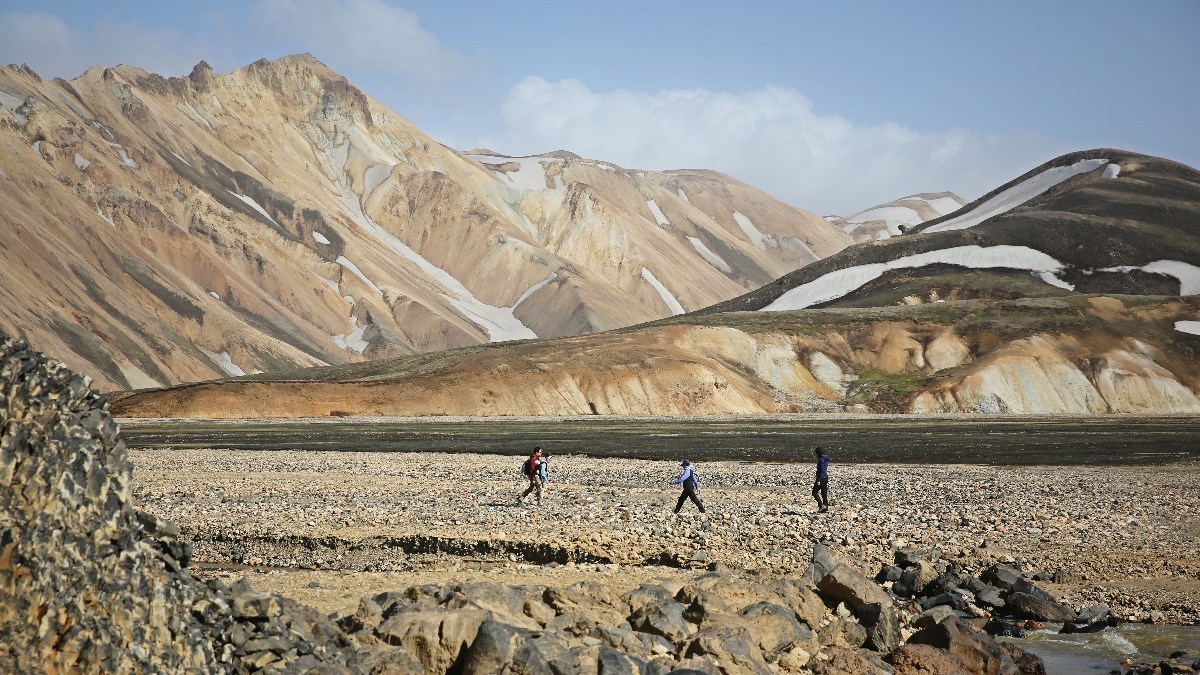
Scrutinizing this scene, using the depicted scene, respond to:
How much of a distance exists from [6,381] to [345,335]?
153m

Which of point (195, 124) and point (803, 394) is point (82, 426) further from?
point (195, 124)

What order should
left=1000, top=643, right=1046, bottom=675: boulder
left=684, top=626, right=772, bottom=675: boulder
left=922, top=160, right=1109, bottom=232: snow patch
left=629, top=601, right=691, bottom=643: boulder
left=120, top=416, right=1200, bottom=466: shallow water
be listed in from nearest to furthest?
left=684, top=626, right=772, bottom=675: boulder, left=629, top=601, right=691, bottom=643: boulder, left=1000, top=643, right=1046, bottom=675: boulder, left=120, top=416, right=1200, bottom=466: shallow water, left=922, top=160, right=1109, bottom=232: snow patch

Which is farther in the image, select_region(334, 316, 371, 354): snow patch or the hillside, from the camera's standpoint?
select_region(334, 316, 371, 354): snow patch

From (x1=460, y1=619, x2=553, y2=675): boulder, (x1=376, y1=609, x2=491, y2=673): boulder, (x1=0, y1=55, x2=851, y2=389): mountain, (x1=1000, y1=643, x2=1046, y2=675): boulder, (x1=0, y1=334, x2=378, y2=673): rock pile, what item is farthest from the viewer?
(x1=0, y1=55, x2=851, y2=389): mountain

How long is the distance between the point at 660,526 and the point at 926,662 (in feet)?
33.4

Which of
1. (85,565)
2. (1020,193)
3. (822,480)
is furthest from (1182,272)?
(85,565)

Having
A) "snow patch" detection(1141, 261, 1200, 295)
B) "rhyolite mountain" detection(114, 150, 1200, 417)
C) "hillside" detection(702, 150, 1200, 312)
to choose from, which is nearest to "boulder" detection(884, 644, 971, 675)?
"rhyolite mountain" detection(114, 150, 1200, 417)

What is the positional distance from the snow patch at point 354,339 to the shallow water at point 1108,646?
145 metres

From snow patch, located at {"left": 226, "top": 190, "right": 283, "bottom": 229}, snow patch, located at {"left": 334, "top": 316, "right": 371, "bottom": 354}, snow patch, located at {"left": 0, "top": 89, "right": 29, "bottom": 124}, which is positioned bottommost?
snow patch, located at {"left": 334, "top": 316, "right": 371, "bottom": 354}

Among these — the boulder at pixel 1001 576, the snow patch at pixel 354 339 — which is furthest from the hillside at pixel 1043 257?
the boulder at pixel 1001 576

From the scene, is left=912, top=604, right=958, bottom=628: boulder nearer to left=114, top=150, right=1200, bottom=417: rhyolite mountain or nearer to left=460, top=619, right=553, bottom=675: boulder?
left=460, top=619, right=553, bottom=675: boulder

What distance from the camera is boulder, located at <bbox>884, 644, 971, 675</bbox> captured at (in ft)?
48.7

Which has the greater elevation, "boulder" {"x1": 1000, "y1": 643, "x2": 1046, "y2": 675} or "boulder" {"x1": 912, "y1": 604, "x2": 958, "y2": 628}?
"boulder" {"x1": 912, "y1": 604, "x2": 958, "y2": 628}

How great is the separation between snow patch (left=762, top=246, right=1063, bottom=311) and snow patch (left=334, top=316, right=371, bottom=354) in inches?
2316
